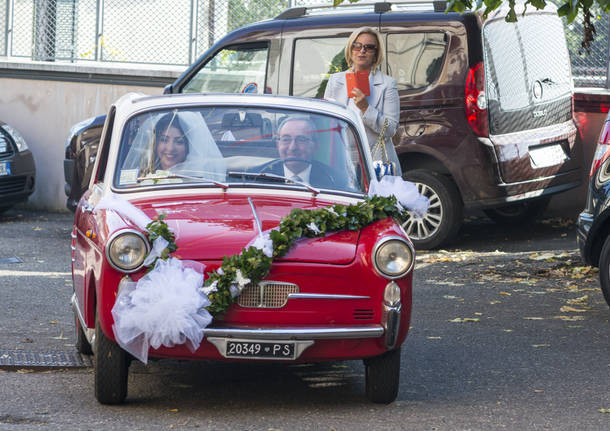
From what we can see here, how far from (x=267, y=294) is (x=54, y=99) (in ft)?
36.5

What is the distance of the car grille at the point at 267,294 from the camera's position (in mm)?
5309

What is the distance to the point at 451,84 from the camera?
1122 centimetres

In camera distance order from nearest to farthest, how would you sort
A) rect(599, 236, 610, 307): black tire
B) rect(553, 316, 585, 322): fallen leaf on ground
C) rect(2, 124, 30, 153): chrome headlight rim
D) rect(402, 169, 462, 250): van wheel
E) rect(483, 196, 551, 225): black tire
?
1. rect(599, 236, 610, 307): black tire
2. rect(553, 316, 585, 322): fallen leaf on ground
3. rect(402, 169, 462, 250): van wheel
4. rect(483, 196, 551, 225): black tire
5. rect(2, 124, 30, 153): chrome headlight rim

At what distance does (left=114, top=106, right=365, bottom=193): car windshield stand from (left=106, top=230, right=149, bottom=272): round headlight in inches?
36.2

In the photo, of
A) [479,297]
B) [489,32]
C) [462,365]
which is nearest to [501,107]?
[489,32]

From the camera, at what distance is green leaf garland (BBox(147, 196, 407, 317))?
5.22 meters

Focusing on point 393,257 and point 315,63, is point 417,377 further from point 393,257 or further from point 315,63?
point 315,63

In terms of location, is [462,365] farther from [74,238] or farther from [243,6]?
[243,6]

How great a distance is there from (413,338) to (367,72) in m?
2.00

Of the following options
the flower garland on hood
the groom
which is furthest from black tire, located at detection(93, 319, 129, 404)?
the groom

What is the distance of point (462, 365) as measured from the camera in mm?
6809

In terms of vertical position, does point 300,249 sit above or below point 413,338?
above

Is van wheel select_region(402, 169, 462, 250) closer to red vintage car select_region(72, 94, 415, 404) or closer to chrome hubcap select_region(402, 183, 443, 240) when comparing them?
chrome hubcap select_region(402, 183, 443, 240)

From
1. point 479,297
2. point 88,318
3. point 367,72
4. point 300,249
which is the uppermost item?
point 367,72
